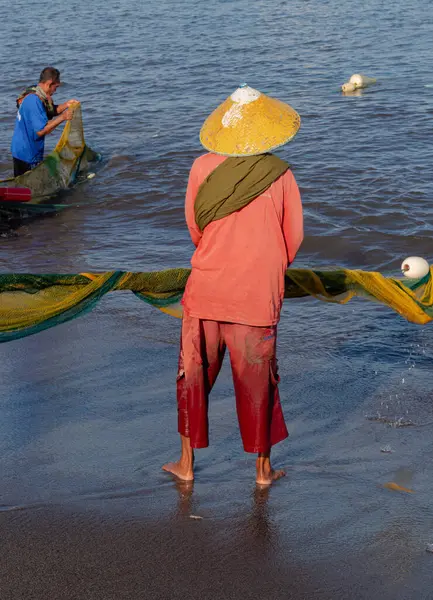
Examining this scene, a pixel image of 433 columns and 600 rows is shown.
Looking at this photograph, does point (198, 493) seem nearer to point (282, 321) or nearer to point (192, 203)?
point (192, 203)

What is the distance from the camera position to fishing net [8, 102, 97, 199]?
10.5 metres

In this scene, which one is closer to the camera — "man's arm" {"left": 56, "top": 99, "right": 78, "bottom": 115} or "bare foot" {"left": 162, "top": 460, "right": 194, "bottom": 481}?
"bare foot" {"left": 162, "top": 460, "right": 194, "bottom": 481}

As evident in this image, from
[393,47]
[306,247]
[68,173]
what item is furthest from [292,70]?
[306,247]

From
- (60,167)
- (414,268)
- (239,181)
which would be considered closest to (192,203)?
(239,181)

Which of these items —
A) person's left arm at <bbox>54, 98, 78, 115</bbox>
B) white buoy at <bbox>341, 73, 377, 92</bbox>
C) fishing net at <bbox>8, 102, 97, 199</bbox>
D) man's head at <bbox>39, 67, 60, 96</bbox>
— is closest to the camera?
man's head at <bbox>39, 67, 60, 96</bbox>

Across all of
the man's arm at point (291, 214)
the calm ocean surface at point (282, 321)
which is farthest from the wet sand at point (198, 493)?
the man's arm at point (291, 214)

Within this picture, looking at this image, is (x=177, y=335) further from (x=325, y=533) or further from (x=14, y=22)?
(x=14, y=22)

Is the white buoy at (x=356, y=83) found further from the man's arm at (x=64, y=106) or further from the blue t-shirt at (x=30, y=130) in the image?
the blue t-shirt at (x=30, y=130)

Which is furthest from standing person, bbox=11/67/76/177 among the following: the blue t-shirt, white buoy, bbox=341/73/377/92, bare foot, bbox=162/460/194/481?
bare foot, bbox=162/460/194/481

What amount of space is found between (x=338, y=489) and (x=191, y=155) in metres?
8.94

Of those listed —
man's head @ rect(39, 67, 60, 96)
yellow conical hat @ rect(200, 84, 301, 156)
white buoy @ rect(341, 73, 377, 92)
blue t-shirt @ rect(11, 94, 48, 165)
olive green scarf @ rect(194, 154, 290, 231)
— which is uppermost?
yellow conical hat @ rect(200, 84, 301, 156)

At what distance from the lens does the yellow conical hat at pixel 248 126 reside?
3652mm

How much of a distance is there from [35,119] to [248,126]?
6593 millimetres

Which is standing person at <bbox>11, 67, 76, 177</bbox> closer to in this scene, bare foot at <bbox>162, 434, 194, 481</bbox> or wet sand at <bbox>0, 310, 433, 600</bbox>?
wet sand at <bbox>0, 310, 433, 600</bbox>
